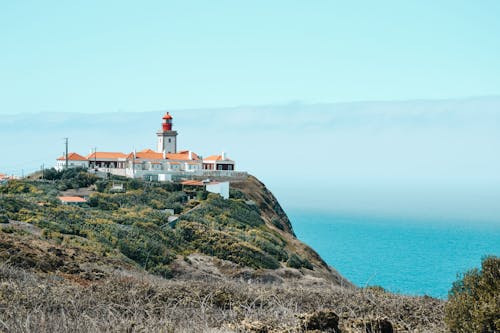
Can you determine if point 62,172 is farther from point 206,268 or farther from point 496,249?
point 496,249

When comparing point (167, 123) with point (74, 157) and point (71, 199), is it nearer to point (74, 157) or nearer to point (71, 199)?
point (74, 157)

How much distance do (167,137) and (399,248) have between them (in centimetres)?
4708

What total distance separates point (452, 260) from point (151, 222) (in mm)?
59356

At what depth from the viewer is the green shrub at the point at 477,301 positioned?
377 inches

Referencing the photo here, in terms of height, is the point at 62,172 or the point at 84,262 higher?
the point at 62,172

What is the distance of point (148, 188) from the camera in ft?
188

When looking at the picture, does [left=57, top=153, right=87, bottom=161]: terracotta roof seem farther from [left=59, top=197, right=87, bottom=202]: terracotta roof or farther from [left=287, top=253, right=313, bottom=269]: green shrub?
[left=287, top=253, right=313, bottom=269]: green shrub

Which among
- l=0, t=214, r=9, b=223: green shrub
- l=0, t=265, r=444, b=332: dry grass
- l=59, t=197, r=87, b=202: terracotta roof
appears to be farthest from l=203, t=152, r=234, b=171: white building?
l=0, t=265, r=444, b=332: dry grass

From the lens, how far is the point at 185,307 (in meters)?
12.7

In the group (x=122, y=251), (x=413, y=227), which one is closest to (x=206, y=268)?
(x=122, y=251)

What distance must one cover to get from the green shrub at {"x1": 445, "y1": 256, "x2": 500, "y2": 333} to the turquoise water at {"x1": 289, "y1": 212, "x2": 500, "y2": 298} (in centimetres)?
3694

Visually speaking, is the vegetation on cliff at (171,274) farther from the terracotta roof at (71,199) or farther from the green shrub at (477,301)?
the terracotta roof at (71,199)

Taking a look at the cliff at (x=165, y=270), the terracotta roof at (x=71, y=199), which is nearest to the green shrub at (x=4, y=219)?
the cliff at (x=165, y=270)

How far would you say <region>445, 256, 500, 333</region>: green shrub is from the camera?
958 centimetres
